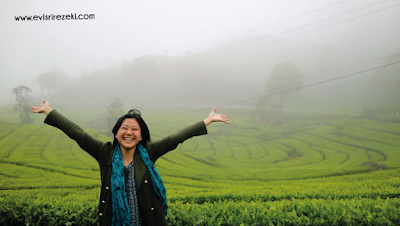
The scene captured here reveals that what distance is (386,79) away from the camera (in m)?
36.8

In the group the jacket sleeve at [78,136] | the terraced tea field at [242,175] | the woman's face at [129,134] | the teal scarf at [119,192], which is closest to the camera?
the teal scarf at [119,192]

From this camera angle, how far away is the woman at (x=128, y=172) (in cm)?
211

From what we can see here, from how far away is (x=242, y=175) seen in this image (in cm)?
1449

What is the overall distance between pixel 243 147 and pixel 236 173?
10.5 meters

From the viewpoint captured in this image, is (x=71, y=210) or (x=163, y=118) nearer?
(x=71, y=210)

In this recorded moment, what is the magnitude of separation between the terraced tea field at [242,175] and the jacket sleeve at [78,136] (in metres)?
1.36

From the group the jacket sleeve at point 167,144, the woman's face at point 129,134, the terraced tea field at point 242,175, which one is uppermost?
the woman's face at point 129,134

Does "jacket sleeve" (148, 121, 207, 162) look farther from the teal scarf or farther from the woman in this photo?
the teal scarf

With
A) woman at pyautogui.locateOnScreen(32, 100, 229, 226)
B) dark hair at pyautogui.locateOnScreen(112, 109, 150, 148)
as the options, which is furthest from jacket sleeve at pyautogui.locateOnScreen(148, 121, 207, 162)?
dark hair at pyautogui.locateOnScreen(112, 109, 150, 148)

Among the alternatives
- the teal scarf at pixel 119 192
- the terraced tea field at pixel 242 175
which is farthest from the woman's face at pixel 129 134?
the terraced tea field at pixel 242 175

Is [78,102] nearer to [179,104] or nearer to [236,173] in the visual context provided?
[179,104]

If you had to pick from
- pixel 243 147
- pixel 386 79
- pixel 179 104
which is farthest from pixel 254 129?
pixel 386 79

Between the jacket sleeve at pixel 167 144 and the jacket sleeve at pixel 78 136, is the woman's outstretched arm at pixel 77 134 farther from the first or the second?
the jacket sleeve at pixel 167 144

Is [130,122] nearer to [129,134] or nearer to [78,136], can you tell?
[129,134]
